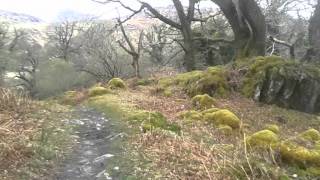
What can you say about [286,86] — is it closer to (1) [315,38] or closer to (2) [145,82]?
(1) [315,38]

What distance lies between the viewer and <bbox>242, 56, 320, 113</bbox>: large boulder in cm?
1614

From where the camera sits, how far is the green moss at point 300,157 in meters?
7.13

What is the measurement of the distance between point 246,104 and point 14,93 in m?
7.65

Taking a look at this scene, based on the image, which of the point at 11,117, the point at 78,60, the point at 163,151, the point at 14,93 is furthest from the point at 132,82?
the point at 78,60

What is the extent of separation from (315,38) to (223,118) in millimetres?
9777

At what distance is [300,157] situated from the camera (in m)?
7.18

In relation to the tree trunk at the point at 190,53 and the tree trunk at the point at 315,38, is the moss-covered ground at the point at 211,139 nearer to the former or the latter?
the tree trunk at the point at 315,38

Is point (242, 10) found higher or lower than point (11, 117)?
higher

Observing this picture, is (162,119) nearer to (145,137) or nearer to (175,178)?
(145,137)

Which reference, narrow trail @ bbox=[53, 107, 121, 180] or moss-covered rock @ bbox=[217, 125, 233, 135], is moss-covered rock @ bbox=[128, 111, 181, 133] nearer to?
narrow trail @ bbox=[53, 107, 121, 180]

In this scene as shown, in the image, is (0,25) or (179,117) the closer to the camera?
(179,117)

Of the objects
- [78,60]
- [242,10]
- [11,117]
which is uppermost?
[242,10]

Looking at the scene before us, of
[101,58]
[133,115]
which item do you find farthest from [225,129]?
[101,58]

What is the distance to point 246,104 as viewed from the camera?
15.6 m
